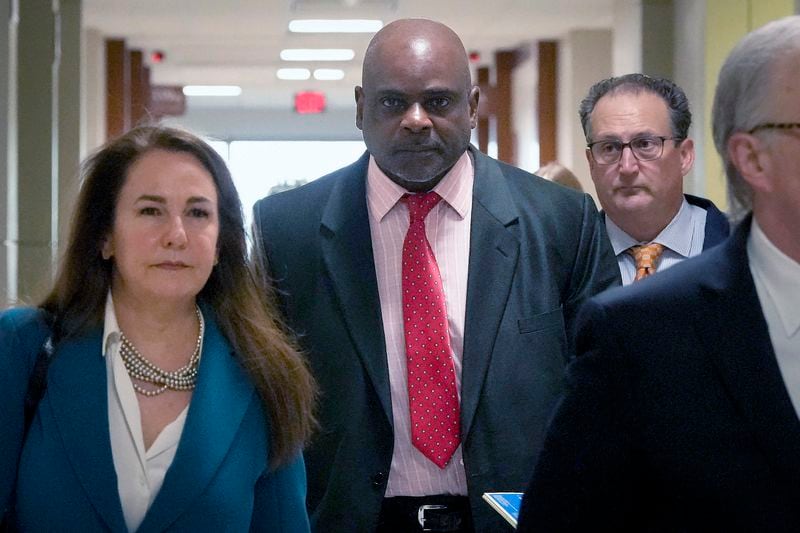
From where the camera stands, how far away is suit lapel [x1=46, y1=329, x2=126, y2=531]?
79.4 inches

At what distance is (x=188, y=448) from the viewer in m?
2.09

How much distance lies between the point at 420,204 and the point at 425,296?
0.65 feet

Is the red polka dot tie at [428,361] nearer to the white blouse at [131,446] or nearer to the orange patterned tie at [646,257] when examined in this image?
the white blouse at [131,446]

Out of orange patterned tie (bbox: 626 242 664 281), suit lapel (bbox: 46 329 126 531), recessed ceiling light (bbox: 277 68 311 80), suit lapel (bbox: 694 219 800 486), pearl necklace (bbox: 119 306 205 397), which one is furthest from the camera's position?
recessed ceiling light (bbox: 277 68 311 80)

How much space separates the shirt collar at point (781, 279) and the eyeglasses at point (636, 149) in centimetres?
144

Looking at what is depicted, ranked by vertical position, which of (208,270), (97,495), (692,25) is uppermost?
(692,25)

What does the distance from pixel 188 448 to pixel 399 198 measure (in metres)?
0.67

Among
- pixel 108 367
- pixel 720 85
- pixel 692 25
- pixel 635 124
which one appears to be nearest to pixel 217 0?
pixel 692 25

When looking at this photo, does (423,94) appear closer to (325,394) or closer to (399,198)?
(399,198)

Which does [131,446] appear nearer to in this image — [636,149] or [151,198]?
[151,198]

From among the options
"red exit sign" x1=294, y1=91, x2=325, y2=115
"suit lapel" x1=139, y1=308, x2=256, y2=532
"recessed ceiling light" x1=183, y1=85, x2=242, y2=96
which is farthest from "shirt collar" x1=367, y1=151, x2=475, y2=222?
"red exit sign" x1=294, y1=91, x2=325, y2=115

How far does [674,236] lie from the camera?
2.80 meters

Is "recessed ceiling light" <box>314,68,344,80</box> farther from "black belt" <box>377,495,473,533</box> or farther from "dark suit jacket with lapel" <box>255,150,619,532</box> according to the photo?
"black belt" <box>377,495,473,533</box>

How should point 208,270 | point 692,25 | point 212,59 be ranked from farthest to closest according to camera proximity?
point 212,59, point 692,25, point 208,270
